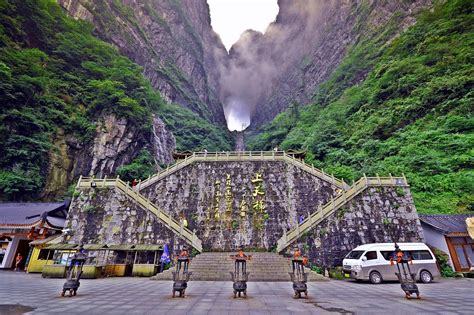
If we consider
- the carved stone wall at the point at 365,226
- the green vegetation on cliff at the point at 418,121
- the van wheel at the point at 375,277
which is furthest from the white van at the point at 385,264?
the green vegetation on cliff at the point at 418,121

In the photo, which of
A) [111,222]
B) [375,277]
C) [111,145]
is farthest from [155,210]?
[111,145]

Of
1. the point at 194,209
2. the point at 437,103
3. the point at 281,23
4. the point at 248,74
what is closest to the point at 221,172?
the point at 194,209

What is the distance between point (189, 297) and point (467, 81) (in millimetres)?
35784

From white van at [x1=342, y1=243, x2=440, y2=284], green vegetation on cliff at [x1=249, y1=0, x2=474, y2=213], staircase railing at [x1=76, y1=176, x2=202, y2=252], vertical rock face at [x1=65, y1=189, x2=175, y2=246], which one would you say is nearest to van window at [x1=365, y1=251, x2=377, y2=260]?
white van at [x1=342, y1=243, x2=440, y2=284]

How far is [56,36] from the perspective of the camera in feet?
110

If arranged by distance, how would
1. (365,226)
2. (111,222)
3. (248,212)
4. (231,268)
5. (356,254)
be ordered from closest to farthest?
(356,254) → (231,268) → (365,226) → (111,222) → (248,212)

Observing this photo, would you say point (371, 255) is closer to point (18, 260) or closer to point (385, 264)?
point (385, 264)

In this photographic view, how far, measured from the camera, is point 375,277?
476 inches

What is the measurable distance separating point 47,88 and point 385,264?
3866 centimetres

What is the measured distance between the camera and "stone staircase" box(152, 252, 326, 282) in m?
13.7

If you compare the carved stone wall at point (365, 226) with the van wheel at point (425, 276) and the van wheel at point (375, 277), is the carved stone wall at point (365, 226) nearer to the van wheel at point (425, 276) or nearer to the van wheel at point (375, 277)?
the van wheel at point (375, 277)

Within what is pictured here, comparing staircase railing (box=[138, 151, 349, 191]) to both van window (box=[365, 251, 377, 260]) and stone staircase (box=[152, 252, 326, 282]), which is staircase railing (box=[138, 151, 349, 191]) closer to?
stone staircase (box=[152, 252, 326, 282])

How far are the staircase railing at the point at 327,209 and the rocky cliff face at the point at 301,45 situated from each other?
4818 cm

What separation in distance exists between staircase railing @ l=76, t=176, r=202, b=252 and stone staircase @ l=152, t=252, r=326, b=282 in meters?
Result: 1.71
